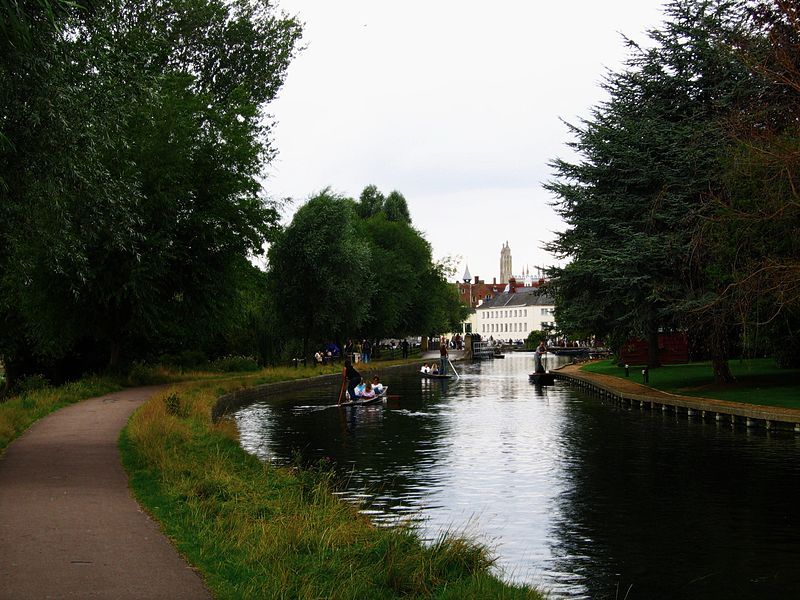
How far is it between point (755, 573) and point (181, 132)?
28548mm

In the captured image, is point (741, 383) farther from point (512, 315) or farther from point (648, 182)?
point (512, 315)

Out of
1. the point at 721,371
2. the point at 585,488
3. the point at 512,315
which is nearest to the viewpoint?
the point at 585,488

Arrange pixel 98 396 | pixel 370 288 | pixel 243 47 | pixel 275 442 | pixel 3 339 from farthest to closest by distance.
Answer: pixel 370 288, pixel 243 47, pixel 3 339, pixel 98 396, pixel 275 442

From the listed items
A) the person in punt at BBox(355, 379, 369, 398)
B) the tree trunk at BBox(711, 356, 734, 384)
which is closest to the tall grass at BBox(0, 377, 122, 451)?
the person in punt at BBox(355, 379, 369, 398)

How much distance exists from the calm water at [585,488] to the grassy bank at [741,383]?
115 inches

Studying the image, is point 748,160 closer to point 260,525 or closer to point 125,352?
point 260,525

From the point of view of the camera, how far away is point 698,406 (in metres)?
29.8

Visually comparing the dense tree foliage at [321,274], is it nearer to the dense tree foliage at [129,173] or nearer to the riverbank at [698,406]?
the dense tree foliage at [129,173]

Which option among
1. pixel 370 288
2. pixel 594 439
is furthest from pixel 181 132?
pixel 370 288

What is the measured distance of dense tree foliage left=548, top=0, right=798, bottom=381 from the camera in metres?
25.5

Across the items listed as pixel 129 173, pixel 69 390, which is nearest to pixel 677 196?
pixel 129 173

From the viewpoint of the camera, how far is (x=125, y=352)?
43281 mm

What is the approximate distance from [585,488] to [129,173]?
16993 millimetres

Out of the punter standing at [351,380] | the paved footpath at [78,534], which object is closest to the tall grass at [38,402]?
the paved footpath at [78,534]
